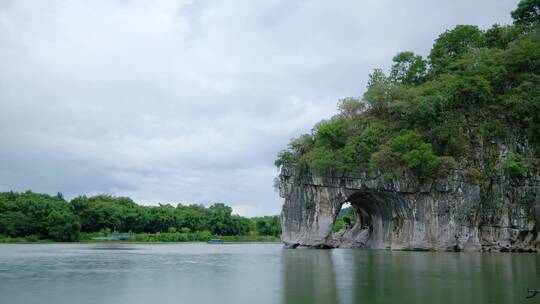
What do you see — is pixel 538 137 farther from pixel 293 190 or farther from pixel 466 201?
pixel 293 190

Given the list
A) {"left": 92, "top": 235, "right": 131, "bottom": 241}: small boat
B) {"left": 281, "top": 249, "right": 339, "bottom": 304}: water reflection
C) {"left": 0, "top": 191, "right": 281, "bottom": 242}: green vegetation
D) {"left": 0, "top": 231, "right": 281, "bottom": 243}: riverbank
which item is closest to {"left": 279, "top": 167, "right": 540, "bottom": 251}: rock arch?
{"left": 281, "top": 249, "right": 339, "bottom": 304}: water reflection

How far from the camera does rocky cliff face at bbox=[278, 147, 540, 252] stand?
38812 millimetres

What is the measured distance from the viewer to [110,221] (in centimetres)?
7325

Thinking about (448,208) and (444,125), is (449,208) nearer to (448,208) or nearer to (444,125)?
(448,208)

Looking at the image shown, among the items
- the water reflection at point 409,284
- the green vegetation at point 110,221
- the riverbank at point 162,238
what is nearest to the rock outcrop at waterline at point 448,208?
the water reflection at point 409,284

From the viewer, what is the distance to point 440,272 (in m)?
20.8

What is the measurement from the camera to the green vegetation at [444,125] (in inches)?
1559

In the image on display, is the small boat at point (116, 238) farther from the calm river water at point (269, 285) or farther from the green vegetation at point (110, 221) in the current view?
the calm river water at point (269, 285)

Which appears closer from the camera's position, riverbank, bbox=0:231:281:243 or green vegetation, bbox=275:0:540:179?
green vegetation, bbox=275:0:540:179

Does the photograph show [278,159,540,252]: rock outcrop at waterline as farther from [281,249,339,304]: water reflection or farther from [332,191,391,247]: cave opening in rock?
[281,249,339,304]: water reflection

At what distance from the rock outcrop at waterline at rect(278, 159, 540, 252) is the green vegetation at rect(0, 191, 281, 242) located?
39.1 metres

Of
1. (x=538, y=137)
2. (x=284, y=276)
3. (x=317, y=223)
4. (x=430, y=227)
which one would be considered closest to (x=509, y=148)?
(x=538, y=137)

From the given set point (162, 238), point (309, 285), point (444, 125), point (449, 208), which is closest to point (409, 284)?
point (309, 285)

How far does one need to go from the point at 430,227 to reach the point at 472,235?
10.4 ft
